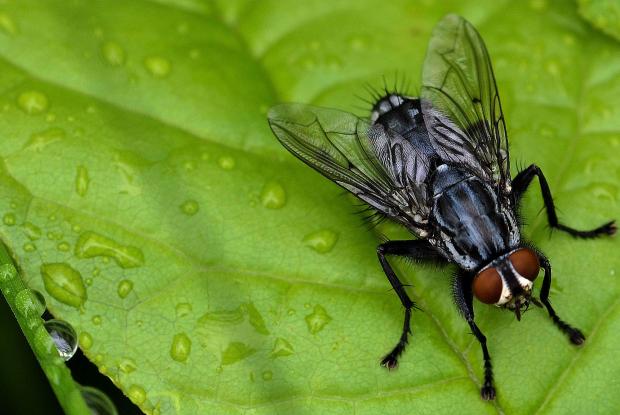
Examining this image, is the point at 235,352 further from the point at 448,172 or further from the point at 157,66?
the point at 157,66

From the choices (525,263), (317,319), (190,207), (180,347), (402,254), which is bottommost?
(180,347)

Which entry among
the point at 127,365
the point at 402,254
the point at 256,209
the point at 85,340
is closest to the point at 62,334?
the point at 85,340

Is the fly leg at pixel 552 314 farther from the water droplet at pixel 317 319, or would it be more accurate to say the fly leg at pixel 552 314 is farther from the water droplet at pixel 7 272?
the water droplet at pixel 7 272

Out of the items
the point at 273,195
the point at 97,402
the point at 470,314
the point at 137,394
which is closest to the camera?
the point at 137,394

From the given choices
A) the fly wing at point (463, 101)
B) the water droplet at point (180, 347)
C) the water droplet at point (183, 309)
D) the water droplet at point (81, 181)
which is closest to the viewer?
the water droplet at point (180, 347)

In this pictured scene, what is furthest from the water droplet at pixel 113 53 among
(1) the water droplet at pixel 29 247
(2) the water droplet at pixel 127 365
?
(2) the water droplet at pixel 127 365

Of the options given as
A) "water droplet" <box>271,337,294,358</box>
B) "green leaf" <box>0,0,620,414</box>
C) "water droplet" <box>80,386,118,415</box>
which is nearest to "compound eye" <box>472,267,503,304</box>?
"green leaf" <box>0,0,620,414</box>
